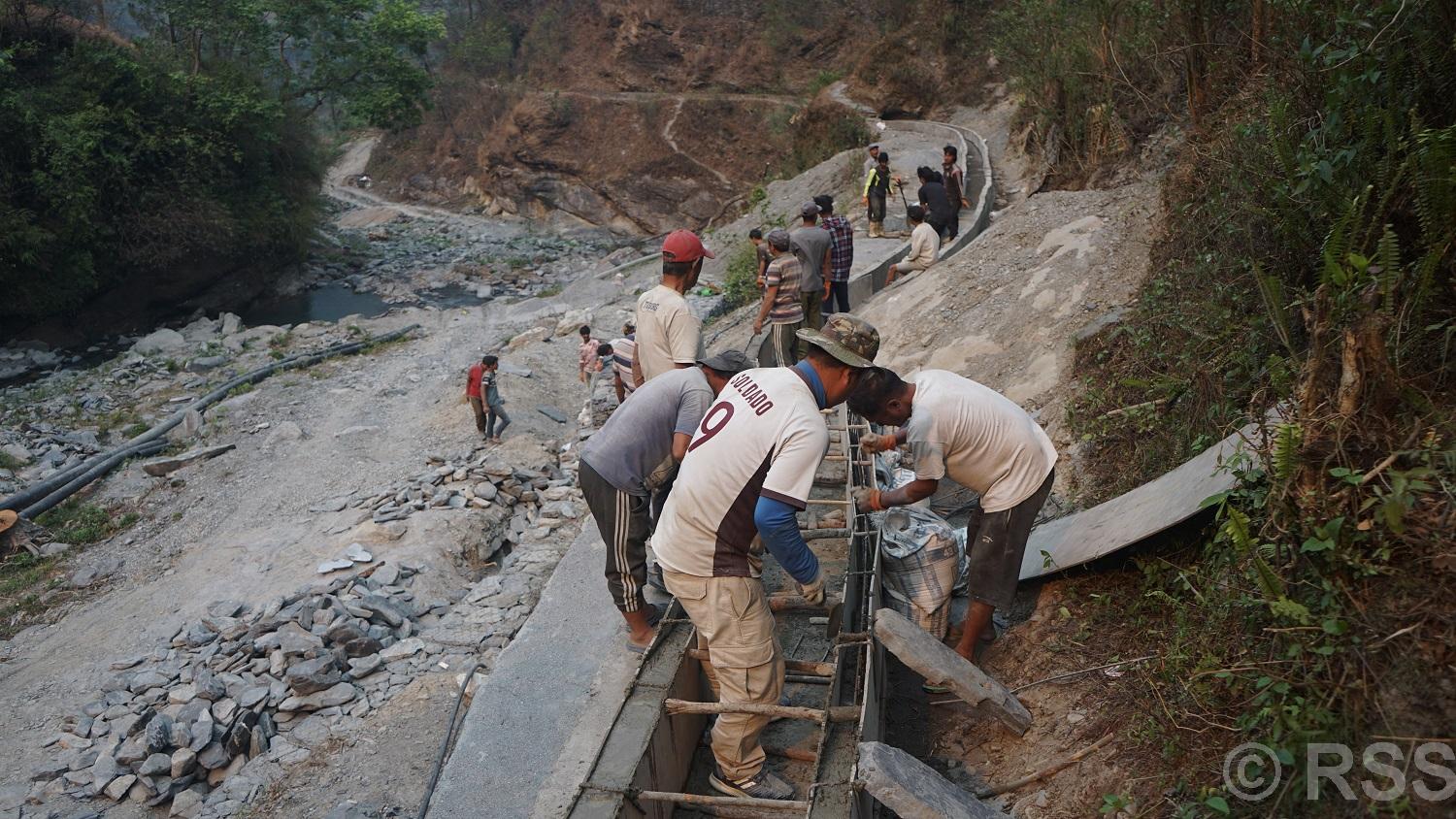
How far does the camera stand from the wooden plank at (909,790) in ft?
10.4

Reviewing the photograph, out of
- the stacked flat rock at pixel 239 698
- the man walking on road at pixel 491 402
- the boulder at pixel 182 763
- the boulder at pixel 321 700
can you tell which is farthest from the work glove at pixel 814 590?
the man walking on road at pixel 491 402

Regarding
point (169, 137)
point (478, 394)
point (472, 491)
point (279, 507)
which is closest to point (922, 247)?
point (478, 394)

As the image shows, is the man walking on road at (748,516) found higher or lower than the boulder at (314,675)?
higher

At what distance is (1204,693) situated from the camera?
3256mm

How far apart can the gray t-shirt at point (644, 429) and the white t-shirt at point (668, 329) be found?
1.02m

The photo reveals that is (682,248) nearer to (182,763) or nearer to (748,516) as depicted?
(748,516)

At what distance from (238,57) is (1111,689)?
2866cm

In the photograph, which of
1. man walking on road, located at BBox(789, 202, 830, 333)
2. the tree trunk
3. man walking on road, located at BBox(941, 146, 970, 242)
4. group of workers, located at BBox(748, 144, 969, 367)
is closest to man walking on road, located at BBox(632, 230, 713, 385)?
group of workers, located at BBox(748, 144, 969, 367)

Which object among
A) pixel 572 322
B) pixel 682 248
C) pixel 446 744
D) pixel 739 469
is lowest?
pixel 572 322

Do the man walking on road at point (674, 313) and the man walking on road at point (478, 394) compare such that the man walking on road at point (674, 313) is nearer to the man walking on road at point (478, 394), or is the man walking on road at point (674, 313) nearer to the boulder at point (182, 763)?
the boulder at point (182, 763)

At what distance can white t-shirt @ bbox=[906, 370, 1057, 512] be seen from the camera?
388 centimetres

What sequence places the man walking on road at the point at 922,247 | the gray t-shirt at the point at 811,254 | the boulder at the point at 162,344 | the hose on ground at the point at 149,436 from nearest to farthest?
the gray t-shirt at the point at 811,254, the man walking on road at the point at 922,247, the hose on ground at the point at 149,436, the boulder at the point at 162,344

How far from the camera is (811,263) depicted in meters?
8.01

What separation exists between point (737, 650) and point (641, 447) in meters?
1.13
